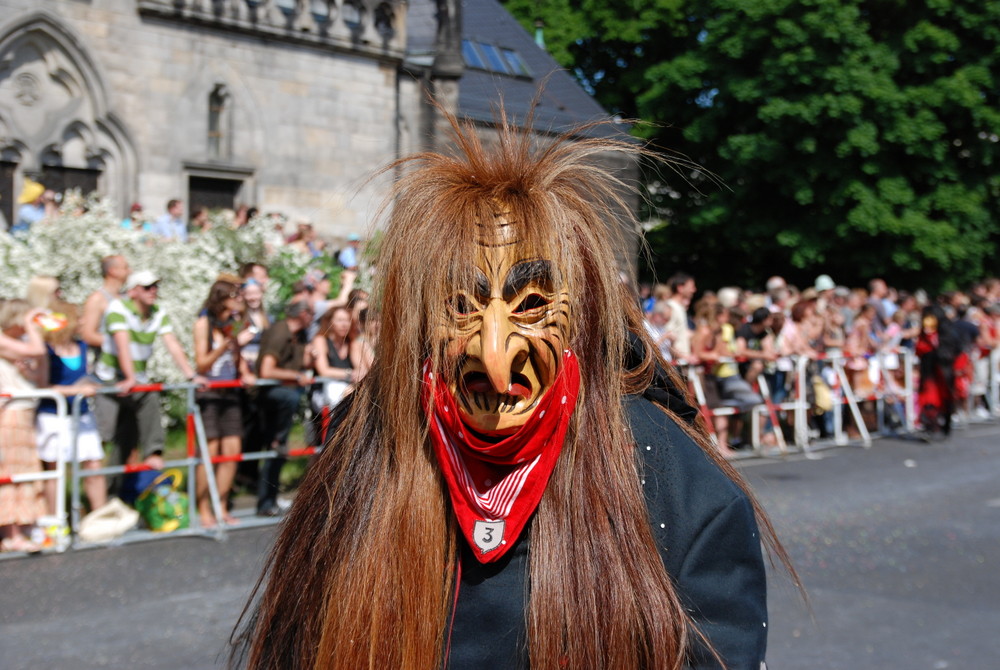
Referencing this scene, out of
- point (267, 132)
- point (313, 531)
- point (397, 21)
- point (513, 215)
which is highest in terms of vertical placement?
point (397, 21)

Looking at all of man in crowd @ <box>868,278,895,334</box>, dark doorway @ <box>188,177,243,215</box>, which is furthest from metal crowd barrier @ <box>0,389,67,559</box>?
man in crowd @ <box>868,278,895,334</box>

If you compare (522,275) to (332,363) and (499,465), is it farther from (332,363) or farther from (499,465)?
(332,363)

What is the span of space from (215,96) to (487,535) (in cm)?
1559

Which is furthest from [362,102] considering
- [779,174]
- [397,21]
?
[779,174]

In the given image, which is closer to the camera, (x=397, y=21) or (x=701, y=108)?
(x=397, y=21)

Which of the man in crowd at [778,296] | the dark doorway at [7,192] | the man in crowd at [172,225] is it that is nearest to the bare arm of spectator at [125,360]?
the man in crowd at [172,225]

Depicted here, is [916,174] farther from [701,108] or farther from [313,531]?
[313,531]

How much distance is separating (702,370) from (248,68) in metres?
9.03

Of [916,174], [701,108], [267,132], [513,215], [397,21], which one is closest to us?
[513,215]

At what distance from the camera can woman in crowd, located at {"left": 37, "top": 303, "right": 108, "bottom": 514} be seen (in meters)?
7.53

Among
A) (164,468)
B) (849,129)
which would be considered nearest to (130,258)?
(164,468)

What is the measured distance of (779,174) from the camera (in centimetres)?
2389

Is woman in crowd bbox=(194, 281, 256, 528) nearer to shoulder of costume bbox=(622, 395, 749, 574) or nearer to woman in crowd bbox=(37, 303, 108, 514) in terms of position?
woman in crowd bbox=(37, 303, 108, 514)

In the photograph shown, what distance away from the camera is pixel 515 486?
219 cm
